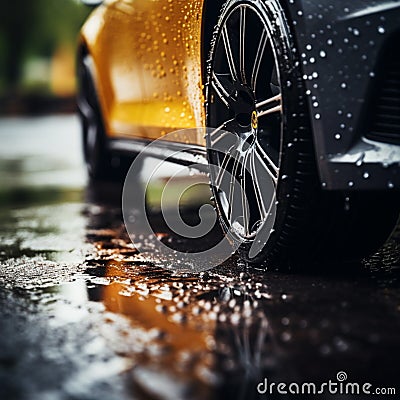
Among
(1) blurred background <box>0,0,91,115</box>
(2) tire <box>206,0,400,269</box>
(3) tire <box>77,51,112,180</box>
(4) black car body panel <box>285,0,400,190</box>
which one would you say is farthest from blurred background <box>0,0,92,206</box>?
(4) black car body panel <box>285,0,400,190</box>

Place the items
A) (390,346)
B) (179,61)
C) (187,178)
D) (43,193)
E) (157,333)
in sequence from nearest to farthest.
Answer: (390,346)
(157,333)
(179,61)
(43,193)
(187,178)

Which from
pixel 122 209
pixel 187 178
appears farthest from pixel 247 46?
pixel 187 178

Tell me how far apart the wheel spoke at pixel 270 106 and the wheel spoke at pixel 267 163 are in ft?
0.41

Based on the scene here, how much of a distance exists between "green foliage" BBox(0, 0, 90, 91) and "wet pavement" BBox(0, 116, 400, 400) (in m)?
32.5

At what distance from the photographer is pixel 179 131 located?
390cm

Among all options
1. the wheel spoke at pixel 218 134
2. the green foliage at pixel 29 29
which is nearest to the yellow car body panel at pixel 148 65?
the wheel spoke at pixel 218 134

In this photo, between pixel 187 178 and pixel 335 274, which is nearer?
pixel 335 274

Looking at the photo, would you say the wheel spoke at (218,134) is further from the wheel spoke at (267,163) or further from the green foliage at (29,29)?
the green foliage at (29,29)

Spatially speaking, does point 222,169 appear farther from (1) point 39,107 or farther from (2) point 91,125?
(1) point 39,107

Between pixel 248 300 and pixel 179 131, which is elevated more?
pixel 179 131

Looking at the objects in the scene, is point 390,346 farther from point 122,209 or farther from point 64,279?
point 122,209

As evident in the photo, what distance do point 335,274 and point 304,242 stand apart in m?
0.20

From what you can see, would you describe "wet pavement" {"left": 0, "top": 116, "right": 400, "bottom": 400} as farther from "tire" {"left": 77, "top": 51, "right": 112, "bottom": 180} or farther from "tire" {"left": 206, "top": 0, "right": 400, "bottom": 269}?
"tire" {"left": 77, "top": 51, "right": 112, "bottom": 180}

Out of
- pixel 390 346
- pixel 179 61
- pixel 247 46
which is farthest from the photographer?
pixel 179 61
